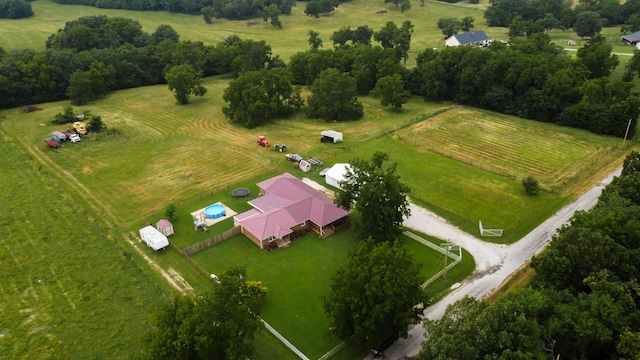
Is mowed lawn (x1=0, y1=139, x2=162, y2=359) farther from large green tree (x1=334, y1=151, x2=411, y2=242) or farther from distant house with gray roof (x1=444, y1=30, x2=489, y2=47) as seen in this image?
distant house with gray roof (x1=444, y1=30, x2=489, y2=47)

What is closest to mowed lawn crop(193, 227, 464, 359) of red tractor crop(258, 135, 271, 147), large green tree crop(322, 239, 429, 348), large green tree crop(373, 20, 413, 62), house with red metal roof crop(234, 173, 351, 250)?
house with red metal roof crop(234, 173, 351, 250)

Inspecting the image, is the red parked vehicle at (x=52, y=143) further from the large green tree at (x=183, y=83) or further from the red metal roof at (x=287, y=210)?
the red metal roof at (x=287, y=210)

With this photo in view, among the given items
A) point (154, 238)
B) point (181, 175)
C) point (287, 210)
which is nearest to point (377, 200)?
point (287, 210)

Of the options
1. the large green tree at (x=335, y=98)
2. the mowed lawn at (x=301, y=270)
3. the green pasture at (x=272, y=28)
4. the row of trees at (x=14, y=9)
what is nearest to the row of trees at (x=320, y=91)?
the large green tree at (x=335, y=98)

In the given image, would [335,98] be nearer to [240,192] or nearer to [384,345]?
[240,192]

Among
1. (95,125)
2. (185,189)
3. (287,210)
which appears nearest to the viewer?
(287,210)

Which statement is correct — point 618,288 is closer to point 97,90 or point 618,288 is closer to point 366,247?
point 366,247

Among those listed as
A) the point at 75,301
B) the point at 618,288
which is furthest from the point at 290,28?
the point at 618,288
